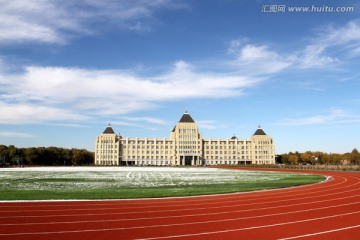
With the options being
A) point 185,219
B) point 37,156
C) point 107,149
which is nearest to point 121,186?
point 185,219

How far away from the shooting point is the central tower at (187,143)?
13938 centimetres

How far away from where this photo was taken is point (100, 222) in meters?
11.0

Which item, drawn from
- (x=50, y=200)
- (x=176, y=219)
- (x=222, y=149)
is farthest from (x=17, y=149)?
(x=176, y=219)

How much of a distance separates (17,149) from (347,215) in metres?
120

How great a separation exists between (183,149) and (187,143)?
3.37 meters

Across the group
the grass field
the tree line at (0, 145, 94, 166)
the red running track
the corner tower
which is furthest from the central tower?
the red running track

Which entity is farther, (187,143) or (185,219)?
(187,143)

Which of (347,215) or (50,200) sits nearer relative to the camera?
(347,215)

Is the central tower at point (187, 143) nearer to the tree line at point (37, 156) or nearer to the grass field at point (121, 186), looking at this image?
the tree line at point (37, 156)

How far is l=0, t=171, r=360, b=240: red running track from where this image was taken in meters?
9.37

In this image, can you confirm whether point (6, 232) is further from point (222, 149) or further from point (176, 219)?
point (222, 149)

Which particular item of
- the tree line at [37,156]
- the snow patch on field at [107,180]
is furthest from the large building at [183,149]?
the snow patch on field at [107,180]

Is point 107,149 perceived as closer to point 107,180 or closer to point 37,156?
point 37,156

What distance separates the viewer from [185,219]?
1158cm
